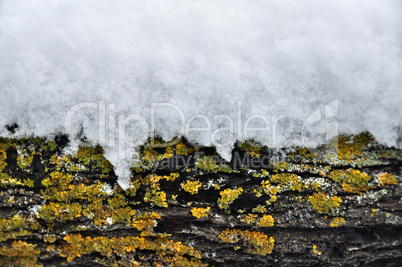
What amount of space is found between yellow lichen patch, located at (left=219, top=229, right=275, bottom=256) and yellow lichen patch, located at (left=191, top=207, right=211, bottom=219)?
186 millimetres

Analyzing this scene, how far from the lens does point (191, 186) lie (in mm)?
1688

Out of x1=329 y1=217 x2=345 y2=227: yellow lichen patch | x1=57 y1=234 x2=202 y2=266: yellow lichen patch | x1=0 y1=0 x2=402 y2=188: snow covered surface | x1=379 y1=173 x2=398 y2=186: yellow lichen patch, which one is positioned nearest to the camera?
x1=0 y1=0 x2=402 y2=188: snow covered surface

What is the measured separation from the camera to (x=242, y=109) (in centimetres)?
149

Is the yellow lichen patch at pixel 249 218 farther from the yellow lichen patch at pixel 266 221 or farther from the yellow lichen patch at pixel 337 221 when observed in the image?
the yellow lichen patch at pixel 337 221

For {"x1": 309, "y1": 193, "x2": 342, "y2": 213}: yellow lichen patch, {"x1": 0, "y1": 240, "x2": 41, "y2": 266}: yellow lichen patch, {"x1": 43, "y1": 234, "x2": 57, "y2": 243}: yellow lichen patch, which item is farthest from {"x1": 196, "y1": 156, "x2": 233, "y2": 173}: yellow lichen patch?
{"x1": 0, "y1": 240, "x2": 41, "y2": 266}: yellow lichen patch

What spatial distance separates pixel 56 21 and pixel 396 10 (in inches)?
78.1

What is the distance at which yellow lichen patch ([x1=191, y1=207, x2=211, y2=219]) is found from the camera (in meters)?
1.73

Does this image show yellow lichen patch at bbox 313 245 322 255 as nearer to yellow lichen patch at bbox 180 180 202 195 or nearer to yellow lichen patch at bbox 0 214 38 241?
yellow lichen patch at bbox 180 180 202 195

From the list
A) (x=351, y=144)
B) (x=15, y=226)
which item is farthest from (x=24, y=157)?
Answer: (x=351, y=144)

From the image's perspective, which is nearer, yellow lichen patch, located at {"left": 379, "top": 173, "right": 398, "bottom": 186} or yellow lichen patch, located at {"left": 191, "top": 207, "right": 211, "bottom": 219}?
yellow lichen patch, located at {"left": 379, "top": 173, "right": 398, "bottom": 186}

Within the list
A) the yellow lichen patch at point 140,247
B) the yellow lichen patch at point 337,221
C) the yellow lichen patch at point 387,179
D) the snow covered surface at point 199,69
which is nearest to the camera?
the snow covered surface at point 199,69

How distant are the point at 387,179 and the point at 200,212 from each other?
118 centimetres

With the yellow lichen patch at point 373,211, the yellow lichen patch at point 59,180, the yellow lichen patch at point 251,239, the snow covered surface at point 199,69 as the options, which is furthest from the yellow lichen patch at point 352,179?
the yellow lichen patch at point 59,180

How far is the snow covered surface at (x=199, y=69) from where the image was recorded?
145 centimetres
